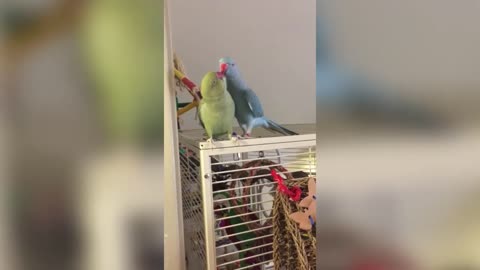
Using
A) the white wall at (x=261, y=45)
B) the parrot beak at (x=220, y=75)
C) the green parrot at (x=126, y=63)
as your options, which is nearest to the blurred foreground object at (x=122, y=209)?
the green parrot at (x=126, y=63)

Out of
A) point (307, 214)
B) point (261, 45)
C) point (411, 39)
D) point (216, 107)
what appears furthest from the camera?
point (261, 45)

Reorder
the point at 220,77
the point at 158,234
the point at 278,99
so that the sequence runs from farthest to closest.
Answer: the point at 278,99
the point at 220,77
the point at 158,234

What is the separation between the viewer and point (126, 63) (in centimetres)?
34

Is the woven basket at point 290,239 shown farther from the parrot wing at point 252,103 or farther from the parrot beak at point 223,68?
the parrot beak at point 223,68

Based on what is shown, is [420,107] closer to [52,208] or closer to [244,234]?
[52,208]

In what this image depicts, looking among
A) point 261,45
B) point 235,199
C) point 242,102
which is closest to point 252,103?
point 242,102

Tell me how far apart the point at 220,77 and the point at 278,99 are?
1.99 ft

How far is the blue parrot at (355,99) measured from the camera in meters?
0.26

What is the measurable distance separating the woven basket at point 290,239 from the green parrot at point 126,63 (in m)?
0.44

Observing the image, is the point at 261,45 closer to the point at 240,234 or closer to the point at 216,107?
the point at 216,107

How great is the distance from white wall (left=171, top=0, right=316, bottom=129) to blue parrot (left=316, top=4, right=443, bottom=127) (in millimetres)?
997

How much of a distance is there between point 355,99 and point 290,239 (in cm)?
55

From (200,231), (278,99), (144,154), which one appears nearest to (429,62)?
(144,154)

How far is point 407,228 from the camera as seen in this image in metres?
0.28
